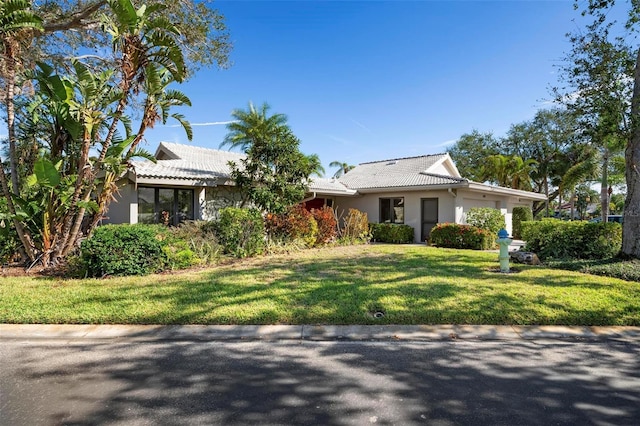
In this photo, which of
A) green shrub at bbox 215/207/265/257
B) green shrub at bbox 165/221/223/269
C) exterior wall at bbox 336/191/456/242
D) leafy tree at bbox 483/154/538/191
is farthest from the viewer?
leafy tree at bbox 483/154/538/191

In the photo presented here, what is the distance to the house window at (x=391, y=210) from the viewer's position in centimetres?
1763

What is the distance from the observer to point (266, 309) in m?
5.42

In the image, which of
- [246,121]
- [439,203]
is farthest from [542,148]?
[246,121]

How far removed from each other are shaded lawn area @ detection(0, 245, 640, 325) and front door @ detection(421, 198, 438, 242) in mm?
8084

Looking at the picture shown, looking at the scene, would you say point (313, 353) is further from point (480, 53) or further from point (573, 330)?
point (480, 53)

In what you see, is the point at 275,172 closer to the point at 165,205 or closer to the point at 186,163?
the point at 165,205

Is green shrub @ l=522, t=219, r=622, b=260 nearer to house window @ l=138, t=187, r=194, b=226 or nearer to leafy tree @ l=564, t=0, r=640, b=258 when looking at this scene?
leafy tree @ l=564, t=0, r=640, b=258

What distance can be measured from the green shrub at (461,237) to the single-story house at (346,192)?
138cm

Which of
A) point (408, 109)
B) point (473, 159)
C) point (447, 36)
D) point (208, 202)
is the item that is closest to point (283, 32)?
point (447, 36)

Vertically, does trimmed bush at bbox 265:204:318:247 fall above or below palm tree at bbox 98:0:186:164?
below

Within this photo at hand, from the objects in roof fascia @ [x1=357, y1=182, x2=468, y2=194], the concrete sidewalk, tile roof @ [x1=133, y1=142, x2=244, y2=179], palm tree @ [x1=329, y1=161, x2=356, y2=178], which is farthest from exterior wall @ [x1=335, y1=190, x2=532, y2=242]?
palm tree @ [x1=329, y1=161, x2=356, y2=178]

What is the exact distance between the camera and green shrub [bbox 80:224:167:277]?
24.5 ft

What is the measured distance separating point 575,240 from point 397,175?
10.3 metres

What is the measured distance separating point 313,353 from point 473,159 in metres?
37.3
